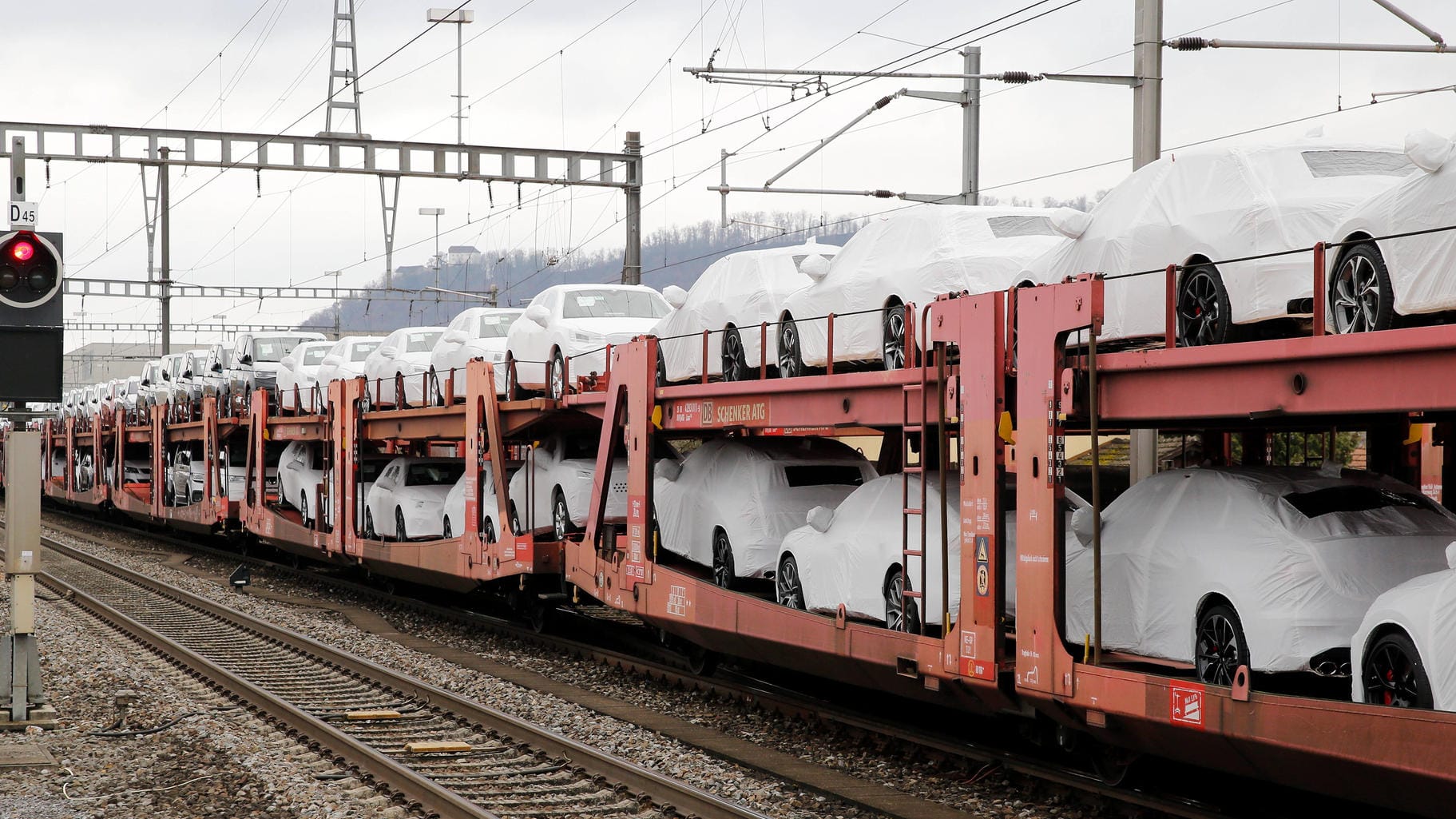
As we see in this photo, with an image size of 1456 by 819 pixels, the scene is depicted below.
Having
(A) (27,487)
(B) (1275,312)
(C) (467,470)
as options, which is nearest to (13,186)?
(A) (27,487)

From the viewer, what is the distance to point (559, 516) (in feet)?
58.5

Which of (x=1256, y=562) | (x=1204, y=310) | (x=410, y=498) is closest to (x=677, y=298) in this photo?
(x=1204, y=310)

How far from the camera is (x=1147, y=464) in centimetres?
1277

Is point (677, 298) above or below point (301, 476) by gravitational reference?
above

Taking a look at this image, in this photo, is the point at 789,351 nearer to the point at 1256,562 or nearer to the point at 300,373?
the point at 1256,562

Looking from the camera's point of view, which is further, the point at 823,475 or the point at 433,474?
the point at 433,474

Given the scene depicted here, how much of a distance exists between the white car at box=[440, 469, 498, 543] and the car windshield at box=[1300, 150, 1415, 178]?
11.5 m

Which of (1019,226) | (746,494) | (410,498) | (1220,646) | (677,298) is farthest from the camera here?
(410,498)

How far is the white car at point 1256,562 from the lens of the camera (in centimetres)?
759

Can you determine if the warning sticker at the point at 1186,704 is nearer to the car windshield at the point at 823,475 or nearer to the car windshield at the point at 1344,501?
the car windshield at the point at 1344,501

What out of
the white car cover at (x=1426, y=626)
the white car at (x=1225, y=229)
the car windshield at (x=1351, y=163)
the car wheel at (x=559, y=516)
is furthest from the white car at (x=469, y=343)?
the white car cover at (x=1426, y=626)

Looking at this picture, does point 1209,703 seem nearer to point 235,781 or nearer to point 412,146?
point 235,781

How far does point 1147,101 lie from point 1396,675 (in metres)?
7.27

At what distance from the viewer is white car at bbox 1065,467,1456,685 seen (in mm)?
7586
